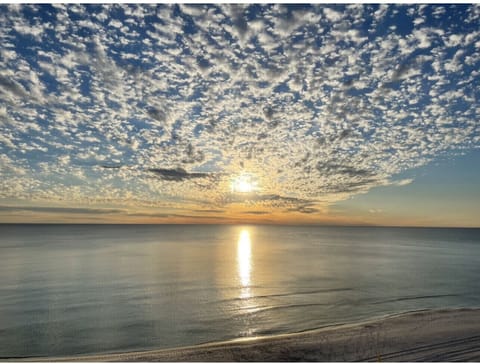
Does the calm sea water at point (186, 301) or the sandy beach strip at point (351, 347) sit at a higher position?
the sandy beach strip at point (351, 347)

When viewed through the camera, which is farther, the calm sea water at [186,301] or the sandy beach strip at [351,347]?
the calm sea water at [186,301]

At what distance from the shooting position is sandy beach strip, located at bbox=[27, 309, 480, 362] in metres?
17.8

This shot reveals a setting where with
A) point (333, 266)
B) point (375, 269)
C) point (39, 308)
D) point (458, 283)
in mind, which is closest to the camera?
point (39, 308)

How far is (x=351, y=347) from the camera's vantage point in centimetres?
1923

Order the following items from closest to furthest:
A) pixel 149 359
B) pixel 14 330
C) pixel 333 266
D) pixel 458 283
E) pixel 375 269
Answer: pixel 149 359, pixel 14 330, pixel 458 283, pixel 375 269, pixel 333 266

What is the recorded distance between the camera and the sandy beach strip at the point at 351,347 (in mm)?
17828

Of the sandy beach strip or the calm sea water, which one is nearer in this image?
the sandy beach strip

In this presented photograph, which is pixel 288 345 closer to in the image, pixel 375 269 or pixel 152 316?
pixel 152 316

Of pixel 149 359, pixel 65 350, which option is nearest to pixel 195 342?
pixel 149 359

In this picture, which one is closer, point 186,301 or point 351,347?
point 351,347

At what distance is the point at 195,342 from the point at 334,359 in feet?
33.5

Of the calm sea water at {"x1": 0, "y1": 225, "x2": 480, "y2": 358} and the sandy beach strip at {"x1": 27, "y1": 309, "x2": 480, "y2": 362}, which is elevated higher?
the sandy beach strip at {"x1": 27, "y1": 309, "x2": 480, "y2": 362}

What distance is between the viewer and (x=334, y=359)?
691 inches

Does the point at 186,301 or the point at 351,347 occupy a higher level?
the point at 351,347
